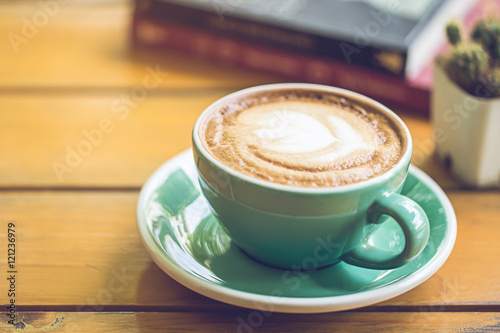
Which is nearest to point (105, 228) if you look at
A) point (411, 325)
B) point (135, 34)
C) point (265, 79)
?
point (411, 325)

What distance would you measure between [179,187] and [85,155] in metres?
0.23


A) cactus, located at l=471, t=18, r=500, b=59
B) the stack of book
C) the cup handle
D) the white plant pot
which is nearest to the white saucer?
the cup handle

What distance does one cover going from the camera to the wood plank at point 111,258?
0.58m

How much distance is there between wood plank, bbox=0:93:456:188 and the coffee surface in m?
0.22

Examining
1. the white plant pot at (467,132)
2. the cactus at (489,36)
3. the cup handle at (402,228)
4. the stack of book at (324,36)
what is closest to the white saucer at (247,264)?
the cup handle at (402,228)

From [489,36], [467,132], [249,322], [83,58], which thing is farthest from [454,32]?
[83,58]

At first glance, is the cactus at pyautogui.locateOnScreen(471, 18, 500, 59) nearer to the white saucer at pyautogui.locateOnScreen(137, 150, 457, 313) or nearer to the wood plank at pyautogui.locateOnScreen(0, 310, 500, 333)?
the white saucer at pyautogui.locateOnScreen(137, 150, 457, 313)

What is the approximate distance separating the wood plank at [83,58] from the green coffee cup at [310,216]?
0.53 m

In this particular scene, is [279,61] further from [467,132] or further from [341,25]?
[467,132]

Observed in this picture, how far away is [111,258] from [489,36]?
0.61 metres

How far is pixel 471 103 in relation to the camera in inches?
29.4

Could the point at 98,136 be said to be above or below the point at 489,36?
below

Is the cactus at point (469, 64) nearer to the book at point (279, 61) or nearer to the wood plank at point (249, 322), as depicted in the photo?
the book at point (279, 61)

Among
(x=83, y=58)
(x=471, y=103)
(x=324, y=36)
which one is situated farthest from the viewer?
(x=83, y=58)
